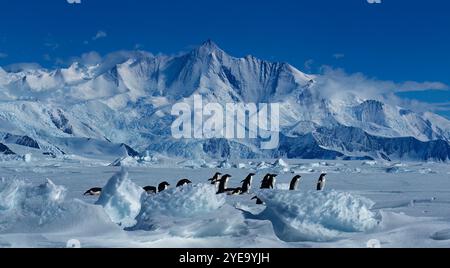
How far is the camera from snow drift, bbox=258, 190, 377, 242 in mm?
7977

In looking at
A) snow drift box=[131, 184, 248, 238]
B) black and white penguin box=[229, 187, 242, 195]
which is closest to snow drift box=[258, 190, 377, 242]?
snow drift box=[131, 184, 248, 238]

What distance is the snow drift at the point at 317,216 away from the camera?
26.2 ft

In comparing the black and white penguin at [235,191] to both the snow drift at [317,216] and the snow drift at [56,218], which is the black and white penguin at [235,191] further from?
the snow drift at [56,218]

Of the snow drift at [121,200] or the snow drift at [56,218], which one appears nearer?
the snow drift at [56,218]

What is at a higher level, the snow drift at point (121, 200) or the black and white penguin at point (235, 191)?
the snow drift at point (121, 200)

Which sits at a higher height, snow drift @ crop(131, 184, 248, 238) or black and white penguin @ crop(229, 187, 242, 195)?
snow drift @ crop(131, 184, 248, 238)

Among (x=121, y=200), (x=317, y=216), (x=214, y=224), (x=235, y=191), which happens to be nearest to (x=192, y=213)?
(x=214, y=224)

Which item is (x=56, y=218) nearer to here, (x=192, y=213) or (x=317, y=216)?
(x=192, y=213)

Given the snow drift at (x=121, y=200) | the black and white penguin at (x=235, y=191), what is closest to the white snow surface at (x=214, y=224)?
the snow drift at (x=121, y=200)

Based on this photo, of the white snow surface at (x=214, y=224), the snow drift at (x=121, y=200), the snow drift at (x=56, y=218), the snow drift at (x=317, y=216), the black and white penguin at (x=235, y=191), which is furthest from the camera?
the black and white penguin at (x=235, y=191)

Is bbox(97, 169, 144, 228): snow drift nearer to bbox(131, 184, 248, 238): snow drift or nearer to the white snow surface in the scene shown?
the white snow surface

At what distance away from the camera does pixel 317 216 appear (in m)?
8.04
